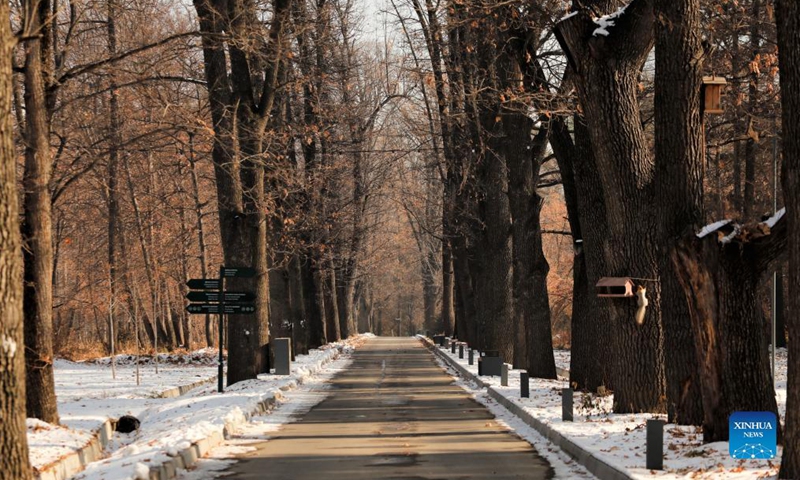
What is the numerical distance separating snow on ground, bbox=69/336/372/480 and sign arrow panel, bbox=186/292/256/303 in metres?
2.06

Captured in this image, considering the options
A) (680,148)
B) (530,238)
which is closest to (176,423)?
(680,148)

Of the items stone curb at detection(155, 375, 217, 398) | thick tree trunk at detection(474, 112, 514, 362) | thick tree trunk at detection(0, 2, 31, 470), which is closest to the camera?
thick tree trunk at detection(0, 2, 31, 470)

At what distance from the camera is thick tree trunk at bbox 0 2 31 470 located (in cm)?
891

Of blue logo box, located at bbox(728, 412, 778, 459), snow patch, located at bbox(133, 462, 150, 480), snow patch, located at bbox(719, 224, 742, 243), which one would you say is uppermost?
snow patch, located at bbox(719, 224, 742, 243)

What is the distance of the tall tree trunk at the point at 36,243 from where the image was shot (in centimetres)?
1675

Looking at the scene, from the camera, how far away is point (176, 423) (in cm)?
1781

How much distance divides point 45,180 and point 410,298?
13845cm

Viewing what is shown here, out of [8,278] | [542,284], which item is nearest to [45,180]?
[8,278]

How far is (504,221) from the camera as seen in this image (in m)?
35.2

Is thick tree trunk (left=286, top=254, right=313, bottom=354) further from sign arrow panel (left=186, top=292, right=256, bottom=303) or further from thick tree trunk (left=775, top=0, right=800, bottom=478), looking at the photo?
thick tree trunk (left=775, top=0, right=800, bottom=478)

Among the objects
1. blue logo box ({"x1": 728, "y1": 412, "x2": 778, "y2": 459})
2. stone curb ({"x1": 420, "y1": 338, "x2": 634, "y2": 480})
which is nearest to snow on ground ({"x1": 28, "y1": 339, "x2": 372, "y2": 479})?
stone curb ({"x1": 420, "y1": 338, "x2": 634, "y2": 480})

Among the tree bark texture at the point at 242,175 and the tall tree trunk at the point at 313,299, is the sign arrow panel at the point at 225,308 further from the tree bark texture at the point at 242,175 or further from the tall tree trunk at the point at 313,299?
the tall tree trunk at the point at 313,299

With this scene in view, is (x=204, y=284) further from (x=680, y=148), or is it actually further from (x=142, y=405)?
(x=680, y=148)

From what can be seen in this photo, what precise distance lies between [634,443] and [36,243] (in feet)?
30.6
